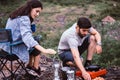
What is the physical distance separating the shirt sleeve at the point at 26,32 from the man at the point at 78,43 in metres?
0.61

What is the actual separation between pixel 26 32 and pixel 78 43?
914mm

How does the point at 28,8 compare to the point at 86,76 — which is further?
the point at 28,8

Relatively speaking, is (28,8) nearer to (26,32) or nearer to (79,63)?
(26,32)

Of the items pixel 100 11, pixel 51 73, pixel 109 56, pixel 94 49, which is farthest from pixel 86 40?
pixel 100 11

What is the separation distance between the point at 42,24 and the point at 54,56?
3802mm

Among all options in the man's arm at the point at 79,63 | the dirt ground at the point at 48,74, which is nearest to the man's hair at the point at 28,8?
the man's arm at the point at 79,63

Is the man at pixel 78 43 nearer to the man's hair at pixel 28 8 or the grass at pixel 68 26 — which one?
the man's hair at pixel 28 8

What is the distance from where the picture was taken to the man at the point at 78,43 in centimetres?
576

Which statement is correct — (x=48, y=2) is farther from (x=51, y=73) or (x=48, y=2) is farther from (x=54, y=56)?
(x=51, y=73)

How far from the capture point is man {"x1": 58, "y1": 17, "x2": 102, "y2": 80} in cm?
576

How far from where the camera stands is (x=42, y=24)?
38.7 ft

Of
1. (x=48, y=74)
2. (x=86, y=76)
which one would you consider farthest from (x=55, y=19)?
(x=86, y=76)

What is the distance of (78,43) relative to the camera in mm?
6195

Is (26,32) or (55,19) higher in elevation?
(26,32)
